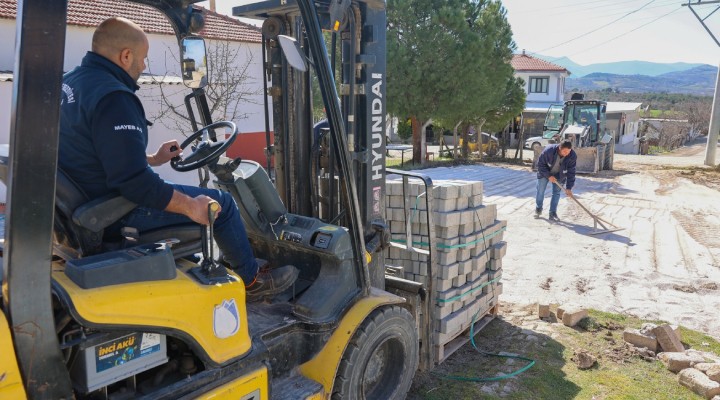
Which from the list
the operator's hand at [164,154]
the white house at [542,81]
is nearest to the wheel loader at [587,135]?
the operator's hand at [164,154]

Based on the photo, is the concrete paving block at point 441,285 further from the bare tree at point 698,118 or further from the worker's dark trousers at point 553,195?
the bare tree at point 698,118

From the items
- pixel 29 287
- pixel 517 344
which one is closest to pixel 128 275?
pixel 29 287

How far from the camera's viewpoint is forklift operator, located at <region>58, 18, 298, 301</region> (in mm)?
2410

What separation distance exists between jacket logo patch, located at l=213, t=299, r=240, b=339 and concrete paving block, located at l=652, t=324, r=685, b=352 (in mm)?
4374

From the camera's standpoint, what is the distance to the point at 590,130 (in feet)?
72.1

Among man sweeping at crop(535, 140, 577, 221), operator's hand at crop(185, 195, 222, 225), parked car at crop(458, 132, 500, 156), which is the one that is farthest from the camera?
parked car at crop(458, 132, 500, 156)

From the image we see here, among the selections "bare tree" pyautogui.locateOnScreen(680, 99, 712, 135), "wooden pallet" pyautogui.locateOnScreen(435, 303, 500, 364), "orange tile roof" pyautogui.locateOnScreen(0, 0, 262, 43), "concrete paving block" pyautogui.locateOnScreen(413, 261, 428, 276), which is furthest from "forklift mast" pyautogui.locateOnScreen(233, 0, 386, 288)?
"bare tree" pyautogui.locateOnScreen(680, 99, 712, 135)

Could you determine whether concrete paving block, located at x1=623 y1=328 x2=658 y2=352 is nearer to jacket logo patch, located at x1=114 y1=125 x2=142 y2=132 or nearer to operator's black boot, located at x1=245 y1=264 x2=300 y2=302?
operator's black boot, located at x1=245 y1=264 x2=300 y2=302

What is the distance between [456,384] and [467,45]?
1759cm

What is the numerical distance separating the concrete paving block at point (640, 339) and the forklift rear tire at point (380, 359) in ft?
8.77

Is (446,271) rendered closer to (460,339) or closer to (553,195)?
(460,339)

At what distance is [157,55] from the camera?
14.8m

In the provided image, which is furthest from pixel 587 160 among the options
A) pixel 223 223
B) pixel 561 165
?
pixel 223 223

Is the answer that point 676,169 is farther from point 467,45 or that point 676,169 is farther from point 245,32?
point 245,32
